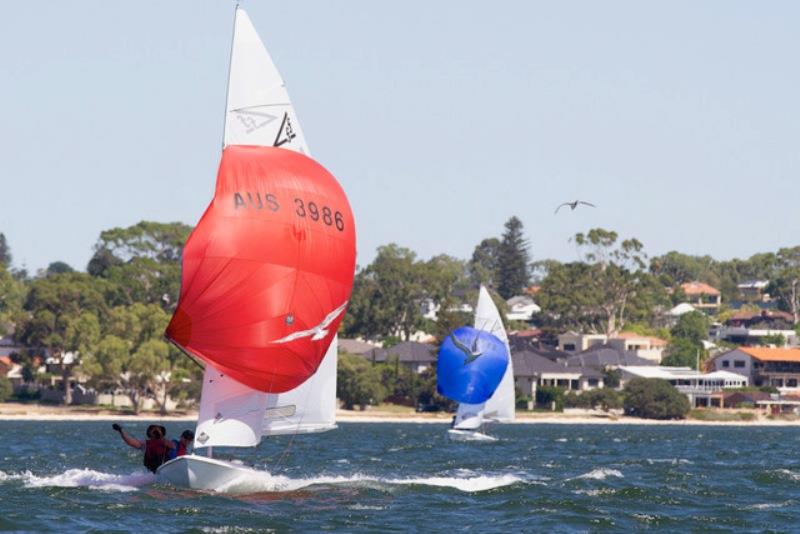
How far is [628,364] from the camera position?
149 meters

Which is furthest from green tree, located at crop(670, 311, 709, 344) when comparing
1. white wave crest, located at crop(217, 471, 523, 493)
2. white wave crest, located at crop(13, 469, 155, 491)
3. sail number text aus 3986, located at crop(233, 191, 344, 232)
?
sail number text aus 3986, located at crop(233, 191, 344, 232)

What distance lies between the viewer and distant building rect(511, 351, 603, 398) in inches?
5261

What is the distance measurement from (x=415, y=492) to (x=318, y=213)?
7931 mm

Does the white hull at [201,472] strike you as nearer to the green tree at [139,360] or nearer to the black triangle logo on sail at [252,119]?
the black triangle logo on sail at [252,119]

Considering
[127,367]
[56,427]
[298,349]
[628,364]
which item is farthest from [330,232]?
[628,364]

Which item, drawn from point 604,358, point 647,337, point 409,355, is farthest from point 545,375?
point 647,337

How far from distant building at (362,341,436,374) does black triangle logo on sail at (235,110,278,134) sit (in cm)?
9603

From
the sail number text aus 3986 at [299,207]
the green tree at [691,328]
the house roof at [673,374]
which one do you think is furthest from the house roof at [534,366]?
the sail number text aus 3986 at [299,207]

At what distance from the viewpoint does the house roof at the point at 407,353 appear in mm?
137375

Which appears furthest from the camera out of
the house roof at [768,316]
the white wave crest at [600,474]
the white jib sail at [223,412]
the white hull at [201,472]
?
the house roof at [768,316]

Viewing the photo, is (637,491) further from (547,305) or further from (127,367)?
(547,305)

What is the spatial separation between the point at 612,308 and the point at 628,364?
64.1 ft

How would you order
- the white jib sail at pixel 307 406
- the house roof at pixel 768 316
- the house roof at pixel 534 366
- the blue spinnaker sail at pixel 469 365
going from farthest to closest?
the house roof at pixel 768 316 < the house roof at pixel 534 366 < the blue spinnaker sail at pixel 469 365 < the white jib sail at pixel 307 406

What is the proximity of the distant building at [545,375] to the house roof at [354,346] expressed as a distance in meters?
13.6
